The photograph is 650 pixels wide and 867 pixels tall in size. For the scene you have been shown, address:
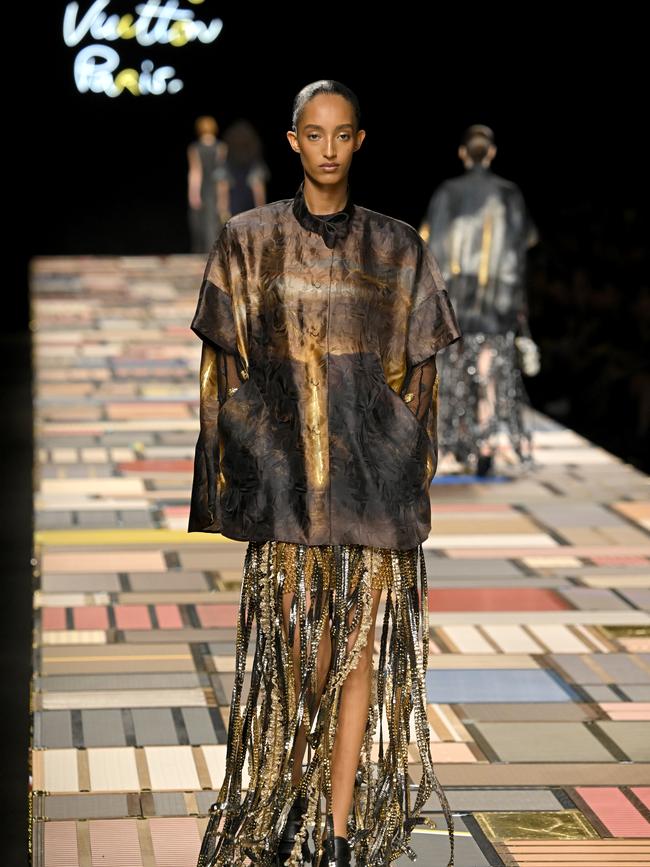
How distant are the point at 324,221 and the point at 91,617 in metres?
2.52

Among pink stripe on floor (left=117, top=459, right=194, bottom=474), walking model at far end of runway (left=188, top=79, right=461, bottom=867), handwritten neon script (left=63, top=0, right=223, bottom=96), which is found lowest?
pink stripe on floor (left=117, top=459, right=194, bottom=474)

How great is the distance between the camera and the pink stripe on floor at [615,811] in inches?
140

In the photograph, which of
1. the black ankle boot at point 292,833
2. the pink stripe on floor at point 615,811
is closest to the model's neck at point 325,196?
the black ankle boot at point 292,833

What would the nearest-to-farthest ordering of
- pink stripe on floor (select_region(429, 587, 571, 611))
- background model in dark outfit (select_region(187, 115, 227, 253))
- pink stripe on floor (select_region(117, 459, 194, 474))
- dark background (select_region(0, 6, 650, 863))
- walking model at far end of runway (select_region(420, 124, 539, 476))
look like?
pink stripe on floor (select_region(429, 587, 571, 611)) → walking model at far end of runway (select_region(420, 124, 539, 476)) → pink stripe on floor (select_region(117, 459, 194, 474)) → dark background (select_region(0, 6, 650, 863)) → background model in dark outfit (select_region(187, 115, 227, 253))

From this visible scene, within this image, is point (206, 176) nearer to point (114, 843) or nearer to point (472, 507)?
point (472, 507)

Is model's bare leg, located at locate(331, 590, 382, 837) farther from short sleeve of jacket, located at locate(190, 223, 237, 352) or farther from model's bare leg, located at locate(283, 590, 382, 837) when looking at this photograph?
short sleeve of jacket, located at locate(190, 223, 237, 352)

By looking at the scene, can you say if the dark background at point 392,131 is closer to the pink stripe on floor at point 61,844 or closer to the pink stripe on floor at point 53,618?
the pink stripe on floor at point 53,618

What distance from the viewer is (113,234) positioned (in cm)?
2062

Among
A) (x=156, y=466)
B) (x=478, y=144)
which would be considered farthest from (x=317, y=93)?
(x=156, y=466)

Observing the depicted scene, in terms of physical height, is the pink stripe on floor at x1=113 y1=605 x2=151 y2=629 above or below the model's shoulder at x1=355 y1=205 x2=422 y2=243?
below

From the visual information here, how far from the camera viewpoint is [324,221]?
295 cm

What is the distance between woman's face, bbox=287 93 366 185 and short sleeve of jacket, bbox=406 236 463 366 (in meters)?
0.20

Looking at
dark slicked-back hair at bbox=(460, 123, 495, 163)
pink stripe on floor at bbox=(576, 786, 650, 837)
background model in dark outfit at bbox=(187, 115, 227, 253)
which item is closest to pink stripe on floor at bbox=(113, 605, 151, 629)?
pink stripe on floor at bbox=(576, 786, 650, 837)

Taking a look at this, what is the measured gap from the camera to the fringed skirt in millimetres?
2984
